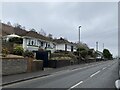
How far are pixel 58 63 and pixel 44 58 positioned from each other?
20.1ft

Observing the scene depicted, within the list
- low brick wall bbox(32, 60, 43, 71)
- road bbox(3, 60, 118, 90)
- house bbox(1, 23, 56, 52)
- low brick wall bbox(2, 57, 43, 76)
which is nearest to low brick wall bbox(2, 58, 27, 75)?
low brick wall bbox(2, 57, 43, 76)

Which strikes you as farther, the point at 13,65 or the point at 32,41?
the point at 32,41

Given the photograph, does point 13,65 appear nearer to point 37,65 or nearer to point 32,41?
point 37,65

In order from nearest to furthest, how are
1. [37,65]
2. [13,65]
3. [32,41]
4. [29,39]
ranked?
[13,65], [37,65], [29,39], [32,41]

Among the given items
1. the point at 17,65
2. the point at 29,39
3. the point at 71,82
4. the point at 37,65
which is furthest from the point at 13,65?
the point at 29,39

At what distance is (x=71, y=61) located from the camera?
2292 inches

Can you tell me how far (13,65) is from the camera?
27047mm

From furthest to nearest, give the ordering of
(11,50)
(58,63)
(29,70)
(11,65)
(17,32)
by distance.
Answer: (17,32) → (58,63) → (11,50) → (29,70) → (11,65)

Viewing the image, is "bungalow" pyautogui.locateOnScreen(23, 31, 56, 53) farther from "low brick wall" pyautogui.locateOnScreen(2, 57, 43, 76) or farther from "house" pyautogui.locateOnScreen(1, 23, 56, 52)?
"low brick wall" pyautogui.locateOnScreen(2, 57, 43, 76)

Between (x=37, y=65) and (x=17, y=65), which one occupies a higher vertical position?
(x=17, y=65)

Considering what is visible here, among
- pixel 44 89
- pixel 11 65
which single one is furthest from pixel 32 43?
pixel 44 89

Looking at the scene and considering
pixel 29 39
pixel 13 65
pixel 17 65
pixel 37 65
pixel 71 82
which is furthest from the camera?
pixel 29 39

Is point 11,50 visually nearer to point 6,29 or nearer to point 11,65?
point 11,65

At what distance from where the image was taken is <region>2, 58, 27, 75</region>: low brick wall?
25.2 metres
